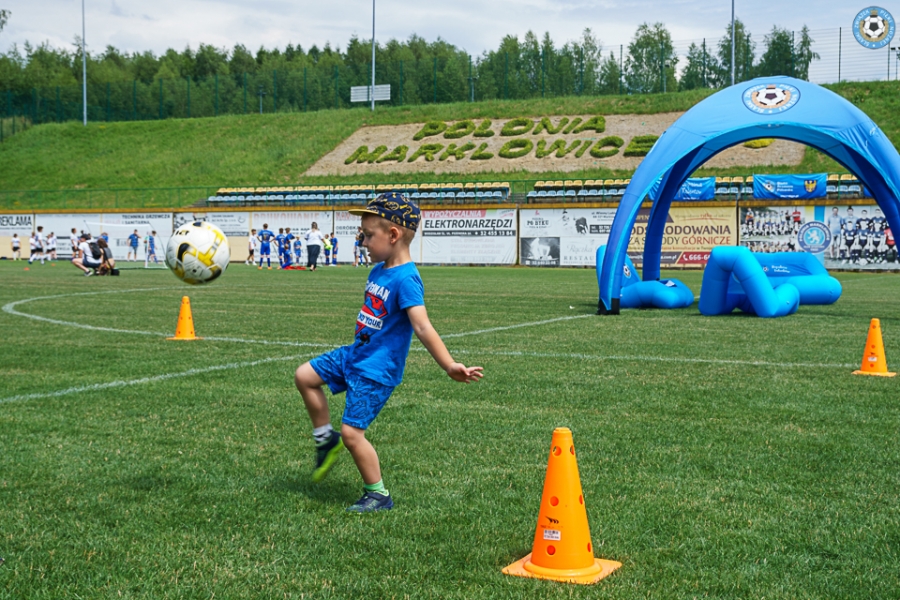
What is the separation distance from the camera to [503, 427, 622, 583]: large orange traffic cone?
3578mm

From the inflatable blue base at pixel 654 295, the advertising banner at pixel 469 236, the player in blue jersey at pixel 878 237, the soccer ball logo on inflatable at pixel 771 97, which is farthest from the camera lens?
the advertising banner at pixel 469 236

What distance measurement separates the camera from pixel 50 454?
555 centimetres

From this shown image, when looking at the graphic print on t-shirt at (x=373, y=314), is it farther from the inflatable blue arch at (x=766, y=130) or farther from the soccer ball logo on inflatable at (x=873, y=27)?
the soccer ball logo on inflatable at (x=873, y=27)

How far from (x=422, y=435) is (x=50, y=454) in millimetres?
2323

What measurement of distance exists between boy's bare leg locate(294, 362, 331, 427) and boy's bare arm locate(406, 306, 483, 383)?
0.63 m

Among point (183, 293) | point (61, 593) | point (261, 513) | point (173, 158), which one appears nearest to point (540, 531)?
point (261, 513)

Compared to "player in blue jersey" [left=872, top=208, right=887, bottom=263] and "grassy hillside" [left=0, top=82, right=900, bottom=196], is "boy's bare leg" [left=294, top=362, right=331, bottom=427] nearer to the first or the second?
"player in blue jersey" [left=872, top=208, right=887, bottom=263]

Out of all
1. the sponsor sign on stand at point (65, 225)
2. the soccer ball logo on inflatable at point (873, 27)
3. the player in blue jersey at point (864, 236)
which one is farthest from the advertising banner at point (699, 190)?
the sponsor sign on stand at point (65, 225)

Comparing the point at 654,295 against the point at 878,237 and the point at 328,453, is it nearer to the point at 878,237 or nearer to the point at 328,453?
the point at 328,453

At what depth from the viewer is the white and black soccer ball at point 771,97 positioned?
1596 centimetres

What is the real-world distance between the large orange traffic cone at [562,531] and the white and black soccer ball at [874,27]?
2353 inches

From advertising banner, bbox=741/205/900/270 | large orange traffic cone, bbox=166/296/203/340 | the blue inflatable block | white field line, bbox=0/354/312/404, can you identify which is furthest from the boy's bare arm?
advertising banner, bbox=741/205/900/270

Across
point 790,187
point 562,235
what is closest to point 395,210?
point 790,187

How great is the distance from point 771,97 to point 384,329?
13.5 metres
